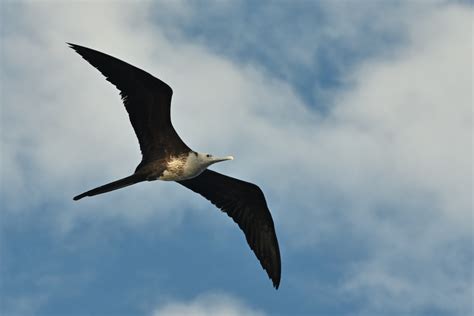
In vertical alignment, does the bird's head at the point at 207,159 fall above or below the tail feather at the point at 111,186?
above

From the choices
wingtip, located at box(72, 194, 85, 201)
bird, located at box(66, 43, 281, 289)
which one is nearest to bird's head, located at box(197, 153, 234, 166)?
bird, located at box(66, 43, 281, 289)

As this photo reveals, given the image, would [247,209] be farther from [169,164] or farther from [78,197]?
[78,197]

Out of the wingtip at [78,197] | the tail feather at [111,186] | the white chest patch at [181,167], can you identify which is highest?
the white chest patch at [181,167]

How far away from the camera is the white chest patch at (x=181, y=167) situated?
14125mm

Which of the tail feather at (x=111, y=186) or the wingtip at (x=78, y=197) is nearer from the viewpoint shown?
the wingtip at (x=78, y=197)

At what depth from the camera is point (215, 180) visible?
15430 mm

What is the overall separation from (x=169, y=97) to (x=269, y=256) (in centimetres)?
374

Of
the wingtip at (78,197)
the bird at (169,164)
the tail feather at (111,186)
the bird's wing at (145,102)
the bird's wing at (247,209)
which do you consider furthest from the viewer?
the bird's wing at (247,209)

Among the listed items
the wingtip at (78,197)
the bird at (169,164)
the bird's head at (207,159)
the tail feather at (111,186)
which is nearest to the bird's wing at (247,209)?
the bird at (169,164)

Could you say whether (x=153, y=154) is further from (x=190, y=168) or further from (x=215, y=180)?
(x=215, y=180)

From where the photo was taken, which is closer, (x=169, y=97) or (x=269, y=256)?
(x=169, y=97)

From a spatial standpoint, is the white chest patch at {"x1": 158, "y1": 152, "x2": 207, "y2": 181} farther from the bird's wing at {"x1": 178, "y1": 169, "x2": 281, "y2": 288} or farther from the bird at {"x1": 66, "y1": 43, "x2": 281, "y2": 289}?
the bird's wing at {"x1": 178, "y1": 169, "x2": 281, "y2": 288}

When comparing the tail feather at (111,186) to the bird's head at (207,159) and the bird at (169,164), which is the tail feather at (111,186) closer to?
the bird at (169,164)

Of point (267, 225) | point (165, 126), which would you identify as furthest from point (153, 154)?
point (267, 225)
